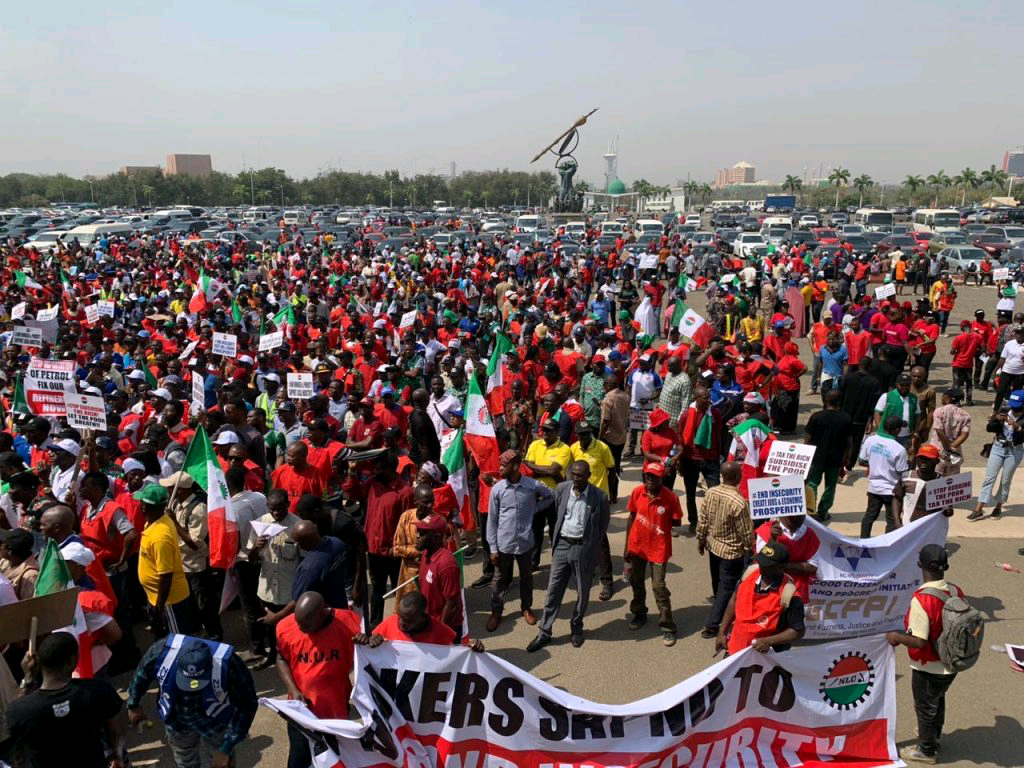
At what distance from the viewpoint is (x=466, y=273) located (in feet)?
73.8

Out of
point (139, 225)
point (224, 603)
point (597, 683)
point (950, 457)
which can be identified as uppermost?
point (139, 225)

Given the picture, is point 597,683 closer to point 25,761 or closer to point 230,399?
point 25,761

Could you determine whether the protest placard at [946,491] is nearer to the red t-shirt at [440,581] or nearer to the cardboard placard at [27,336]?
the red t-shirt at [440,581]

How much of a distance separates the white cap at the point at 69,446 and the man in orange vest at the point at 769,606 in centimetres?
600

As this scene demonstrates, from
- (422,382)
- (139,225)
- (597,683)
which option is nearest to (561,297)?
(422,382)

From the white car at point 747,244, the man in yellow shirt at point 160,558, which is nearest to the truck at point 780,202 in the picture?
the white car at point 747,244

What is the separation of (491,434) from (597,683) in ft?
10.3

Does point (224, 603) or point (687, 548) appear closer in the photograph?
point (224, 603)

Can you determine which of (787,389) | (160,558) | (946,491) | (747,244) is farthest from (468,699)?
Result: (747,244)

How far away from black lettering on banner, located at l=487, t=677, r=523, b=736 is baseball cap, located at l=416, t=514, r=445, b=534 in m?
1.35

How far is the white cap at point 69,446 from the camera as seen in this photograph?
7135 millimetres

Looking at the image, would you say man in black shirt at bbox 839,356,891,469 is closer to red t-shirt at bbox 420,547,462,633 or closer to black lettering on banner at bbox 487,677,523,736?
red t-shirt at bbox 420,547,462,633

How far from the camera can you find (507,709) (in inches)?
176

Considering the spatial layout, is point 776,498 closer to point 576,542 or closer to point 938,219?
point 576,542
